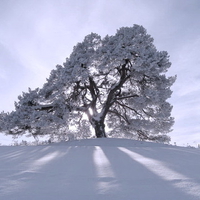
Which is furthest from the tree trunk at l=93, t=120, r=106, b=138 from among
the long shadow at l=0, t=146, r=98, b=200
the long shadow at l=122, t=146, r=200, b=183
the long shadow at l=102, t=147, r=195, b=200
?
the long shadow at l=102, t=147, r=195, b=200

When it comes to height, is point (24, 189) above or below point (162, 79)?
below

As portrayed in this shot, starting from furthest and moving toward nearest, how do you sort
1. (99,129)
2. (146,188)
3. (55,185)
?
(99,129) → (55,185) → (146,188)

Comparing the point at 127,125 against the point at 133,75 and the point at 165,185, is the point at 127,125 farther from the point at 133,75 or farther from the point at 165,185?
the point at 165,185

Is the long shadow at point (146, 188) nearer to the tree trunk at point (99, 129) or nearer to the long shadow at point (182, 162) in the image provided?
the long shadow at point (182, 162)

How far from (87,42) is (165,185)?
12.9 m

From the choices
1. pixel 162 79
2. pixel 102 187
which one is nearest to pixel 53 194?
pixel 102 187

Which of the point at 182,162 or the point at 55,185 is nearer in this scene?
the point at 55,185

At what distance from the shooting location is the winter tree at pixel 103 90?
12023mm

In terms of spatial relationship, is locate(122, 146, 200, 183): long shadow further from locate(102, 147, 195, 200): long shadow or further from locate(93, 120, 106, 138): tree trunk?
locate(93, 120, 106, 138): tree trunk

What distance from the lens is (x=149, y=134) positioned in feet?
49.7

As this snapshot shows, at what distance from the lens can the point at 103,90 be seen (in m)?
15.1

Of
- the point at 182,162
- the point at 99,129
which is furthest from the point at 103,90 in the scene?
the point at 182,162

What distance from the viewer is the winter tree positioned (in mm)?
12023

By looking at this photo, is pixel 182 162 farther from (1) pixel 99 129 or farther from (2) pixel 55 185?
(1) pixel 99 129
